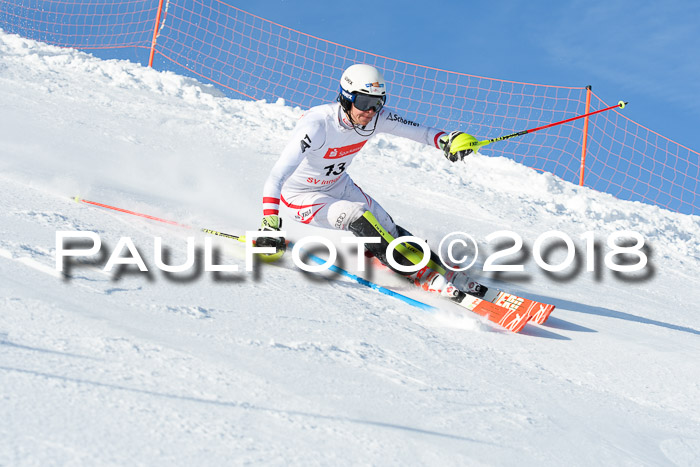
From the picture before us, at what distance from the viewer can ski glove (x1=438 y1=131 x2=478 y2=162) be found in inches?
174

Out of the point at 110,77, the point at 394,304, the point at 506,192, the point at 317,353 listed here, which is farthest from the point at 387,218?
the point at 110,77

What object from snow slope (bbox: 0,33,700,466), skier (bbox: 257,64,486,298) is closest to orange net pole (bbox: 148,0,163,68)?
snow slope (bbox: 0,33,700,466)

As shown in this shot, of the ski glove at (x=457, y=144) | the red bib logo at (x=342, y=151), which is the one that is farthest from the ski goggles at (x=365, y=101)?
the ski glove at (x=457, y=144)

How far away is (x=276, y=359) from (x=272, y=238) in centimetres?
169

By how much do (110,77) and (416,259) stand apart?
362 inches

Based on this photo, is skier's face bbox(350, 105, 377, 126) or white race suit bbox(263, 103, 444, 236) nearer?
white race suit bbox(263, 103, 444, 236)

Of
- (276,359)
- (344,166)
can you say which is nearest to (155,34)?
(344,166)

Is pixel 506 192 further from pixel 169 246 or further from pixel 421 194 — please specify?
pixel 169 246

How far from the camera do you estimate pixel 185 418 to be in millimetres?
1574

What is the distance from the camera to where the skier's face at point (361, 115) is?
4215mm

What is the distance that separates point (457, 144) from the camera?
444 centimetres

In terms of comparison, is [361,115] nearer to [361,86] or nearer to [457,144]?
[361,86]

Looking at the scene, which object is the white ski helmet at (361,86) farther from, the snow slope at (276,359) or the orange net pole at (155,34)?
the orange net pole at (155,34)

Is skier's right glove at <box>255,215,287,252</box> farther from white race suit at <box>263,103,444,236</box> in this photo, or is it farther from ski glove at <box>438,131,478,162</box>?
ski glove at <box>438,131,478,162</box>
